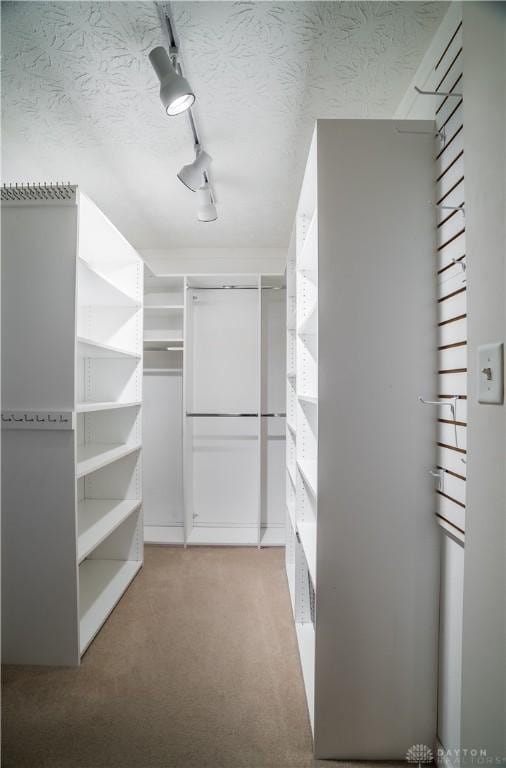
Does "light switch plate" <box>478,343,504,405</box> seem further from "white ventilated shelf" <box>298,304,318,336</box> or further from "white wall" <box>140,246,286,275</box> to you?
"white wall" <box>140,246,286,275</box>

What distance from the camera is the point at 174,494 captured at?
3.55m

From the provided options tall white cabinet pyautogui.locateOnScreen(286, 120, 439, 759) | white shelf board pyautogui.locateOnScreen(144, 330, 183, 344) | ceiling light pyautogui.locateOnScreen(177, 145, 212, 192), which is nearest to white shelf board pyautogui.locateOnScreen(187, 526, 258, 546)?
white shelf board pyautogui.locateOnScreen(144, 330, 183, 344)

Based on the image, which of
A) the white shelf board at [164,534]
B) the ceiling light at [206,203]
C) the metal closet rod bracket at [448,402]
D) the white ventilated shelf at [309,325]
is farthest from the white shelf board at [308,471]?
the white shelf board at [164,534]

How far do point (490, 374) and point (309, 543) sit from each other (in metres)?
1.30

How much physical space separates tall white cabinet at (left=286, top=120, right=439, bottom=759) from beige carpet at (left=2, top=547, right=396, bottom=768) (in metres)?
0.32

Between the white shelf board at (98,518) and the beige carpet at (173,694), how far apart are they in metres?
0.53

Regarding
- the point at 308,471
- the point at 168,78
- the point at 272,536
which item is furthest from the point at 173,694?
the point at 168,78

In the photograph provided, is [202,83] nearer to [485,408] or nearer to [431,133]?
[431,133]

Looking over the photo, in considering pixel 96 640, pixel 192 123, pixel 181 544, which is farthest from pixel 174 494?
pixel 192 123

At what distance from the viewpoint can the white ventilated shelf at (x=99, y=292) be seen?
7.78 ft

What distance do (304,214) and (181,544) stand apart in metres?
2.90

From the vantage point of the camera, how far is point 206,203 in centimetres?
241

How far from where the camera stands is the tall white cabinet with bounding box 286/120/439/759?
4.43 feet

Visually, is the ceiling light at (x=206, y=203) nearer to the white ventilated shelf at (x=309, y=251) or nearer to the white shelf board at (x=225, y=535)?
the white ventilated shelf at (x=309, y=251)
